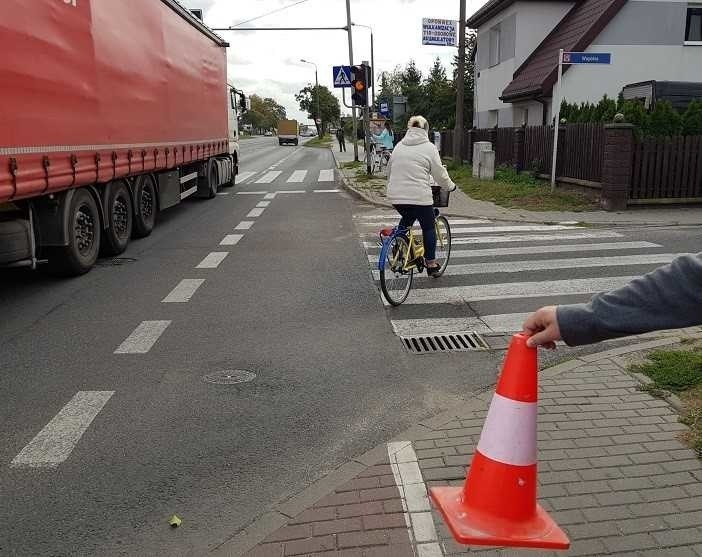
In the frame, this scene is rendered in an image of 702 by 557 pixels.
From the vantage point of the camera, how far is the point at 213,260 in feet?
31.7

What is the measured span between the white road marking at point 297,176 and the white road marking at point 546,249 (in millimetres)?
14851

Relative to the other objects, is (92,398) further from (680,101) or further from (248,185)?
(680,101)

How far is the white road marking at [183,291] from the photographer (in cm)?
741

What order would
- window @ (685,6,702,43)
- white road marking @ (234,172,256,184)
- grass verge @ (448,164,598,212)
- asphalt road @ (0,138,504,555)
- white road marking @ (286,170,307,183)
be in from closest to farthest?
asphalt road @ (0,138,504,555)
grass verge @ (448,164,598,212)
window @ (685,6,702,43)
white road marking @ (234,172,256,184)
white road marking @ (286,170,307,183)

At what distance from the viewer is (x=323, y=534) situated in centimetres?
300

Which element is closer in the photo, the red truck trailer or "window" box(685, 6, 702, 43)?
the red truck trailer

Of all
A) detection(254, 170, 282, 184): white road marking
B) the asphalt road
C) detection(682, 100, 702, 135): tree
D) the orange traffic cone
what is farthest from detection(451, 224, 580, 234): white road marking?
detection(254, 170, 282, 184): white road marking

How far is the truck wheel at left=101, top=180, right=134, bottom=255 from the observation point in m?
9.59

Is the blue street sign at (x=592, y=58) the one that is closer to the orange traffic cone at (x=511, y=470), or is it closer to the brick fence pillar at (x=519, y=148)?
the brick fence pillar at (x=519, y=148)

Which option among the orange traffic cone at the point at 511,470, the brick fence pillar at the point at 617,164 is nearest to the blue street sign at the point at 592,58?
the brick fence pillar at the point at 617,164

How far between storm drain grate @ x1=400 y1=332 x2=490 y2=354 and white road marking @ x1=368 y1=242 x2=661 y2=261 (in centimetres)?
355

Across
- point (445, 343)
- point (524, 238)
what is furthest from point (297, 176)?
point (445, 343)

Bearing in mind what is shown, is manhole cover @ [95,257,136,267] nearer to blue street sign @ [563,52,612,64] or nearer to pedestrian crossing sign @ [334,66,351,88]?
blue street sign @ [563,52,612,64]

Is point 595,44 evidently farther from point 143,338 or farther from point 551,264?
point 143,338
